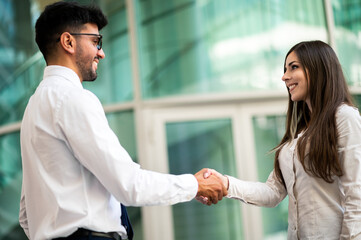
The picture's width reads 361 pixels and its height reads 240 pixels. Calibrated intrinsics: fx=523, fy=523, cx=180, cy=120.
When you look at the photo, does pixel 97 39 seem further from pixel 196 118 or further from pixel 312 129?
pixel 196 118

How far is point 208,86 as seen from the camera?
624 cm

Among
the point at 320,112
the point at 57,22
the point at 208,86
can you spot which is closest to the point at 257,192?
the point at 320,112

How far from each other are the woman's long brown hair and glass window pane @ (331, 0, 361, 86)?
353cm

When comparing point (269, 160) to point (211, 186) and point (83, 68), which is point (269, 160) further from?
point (83, 68)

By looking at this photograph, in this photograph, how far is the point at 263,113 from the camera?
6.26 m

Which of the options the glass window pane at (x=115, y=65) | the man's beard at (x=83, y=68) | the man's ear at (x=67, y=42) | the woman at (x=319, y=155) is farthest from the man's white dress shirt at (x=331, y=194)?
the glass window pane at (x=115, y=65)

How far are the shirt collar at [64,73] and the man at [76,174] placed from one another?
0.02 m

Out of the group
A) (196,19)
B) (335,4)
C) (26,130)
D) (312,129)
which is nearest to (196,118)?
(196,19)

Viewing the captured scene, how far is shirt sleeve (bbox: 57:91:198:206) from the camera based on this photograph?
227cm

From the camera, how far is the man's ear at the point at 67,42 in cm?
259

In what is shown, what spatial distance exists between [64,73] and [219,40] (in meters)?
4.01

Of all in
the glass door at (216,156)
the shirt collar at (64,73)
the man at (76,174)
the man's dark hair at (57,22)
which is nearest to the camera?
the man at (76,174)

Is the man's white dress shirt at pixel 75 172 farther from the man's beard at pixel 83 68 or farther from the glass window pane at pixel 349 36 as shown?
the glass window pane at pixel 349 36

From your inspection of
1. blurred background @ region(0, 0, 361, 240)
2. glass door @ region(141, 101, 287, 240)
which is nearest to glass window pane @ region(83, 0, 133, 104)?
blurred background @ region(0, 0, 361, 240)
